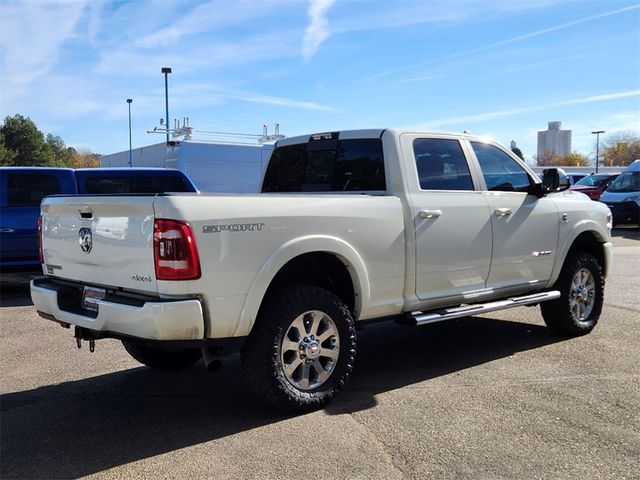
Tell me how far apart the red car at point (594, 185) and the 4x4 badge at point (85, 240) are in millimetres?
22763

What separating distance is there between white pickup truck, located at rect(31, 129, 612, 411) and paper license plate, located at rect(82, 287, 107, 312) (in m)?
0.02

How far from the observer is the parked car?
19.6m

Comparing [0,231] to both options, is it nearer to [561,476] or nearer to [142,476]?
[142,476]

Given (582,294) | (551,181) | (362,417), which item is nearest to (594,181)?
(582,294)

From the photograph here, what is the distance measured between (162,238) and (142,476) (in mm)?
1342

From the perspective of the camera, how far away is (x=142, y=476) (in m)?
3.30

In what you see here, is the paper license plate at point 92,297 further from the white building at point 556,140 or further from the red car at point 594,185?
the white building at point 556,140

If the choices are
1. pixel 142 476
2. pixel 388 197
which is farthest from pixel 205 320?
pixel 388 197

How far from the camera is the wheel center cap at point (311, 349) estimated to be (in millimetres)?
4148

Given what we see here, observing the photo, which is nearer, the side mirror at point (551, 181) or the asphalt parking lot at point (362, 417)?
the asphalt parking lot at point (362, 417)

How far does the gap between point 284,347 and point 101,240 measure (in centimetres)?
141

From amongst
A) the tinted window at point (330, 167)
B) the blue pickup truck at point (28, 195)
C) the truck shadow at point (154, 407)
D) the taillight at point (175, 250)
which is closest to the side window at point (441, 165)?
the tinted window at point (330, 167)

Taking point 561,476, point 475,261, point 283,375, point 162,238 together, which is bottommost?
point 561,476

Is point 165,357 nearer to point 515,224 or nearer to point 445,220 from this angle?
point 445,220
